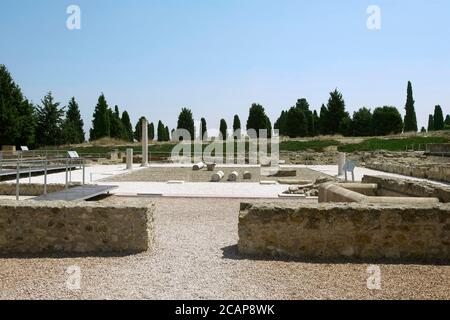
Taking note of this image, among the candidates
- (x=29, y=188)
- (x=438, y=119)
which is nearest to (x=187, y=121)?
(x=438, y=119)

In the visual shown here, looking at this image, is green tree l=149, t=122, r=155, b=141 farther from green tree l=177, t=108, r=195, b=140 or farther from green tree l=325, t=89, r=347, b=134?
green tree l=325, t=89, r=347, b=134

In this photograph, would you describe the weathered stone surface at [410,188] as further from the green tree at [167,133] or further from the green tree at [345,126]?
the green tree at [167,133]

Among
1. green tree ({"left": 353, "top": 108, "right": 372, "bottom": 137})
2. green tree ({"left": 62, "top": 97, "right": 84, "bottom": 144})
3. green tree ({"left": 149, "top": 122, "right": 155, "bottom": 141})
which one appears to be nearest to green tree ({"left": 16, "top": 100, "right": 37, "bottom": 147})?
green tree ({"left": 62, "top": 97, "right": 84, "bottom": 144})

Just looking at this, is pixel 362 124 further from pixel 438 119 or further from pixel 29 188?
pixel 29 188

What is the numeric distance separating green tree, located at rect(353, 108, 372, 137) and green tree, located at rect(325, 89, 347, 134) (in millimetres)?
2473

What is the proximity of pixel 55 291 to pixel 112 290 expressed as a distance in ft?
2.24

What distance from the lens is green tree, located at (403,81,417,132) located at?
2324 inches

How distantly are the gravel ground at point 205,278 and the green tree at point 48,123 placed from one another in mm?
50038

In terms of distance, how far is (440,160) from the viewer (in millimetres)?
32750

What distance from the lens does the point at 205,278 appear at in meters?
5.46

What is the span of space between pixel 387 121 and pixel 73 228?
61.6 metres

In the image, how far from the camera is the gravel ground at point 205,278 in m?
4.88
